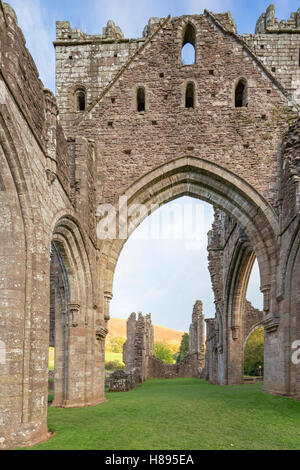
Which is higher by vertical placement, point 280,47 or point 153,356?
point 280,47

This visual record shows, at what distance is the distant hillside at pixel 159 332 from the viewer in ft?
250

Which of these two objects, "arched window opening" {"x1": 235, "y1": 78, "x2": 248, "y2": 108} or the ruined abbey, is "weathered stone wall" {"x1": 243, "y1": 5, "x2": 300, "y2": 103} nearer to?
the ruined abbey

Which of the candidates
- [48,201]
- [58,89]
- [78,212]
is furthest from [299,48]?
[48,201]

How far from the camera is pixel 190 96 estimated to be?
11.5m

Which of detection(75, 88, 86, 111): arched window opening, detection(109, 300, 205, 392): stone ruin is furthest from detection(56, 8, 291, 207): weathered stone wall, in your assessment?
detection(109, 300, 205, 392): stone ruin

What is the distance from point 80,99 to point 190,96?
3201 millimetres

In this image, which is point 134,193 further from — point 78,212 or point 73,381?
point 73,381

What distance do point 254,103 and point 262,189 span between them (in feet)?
8.04

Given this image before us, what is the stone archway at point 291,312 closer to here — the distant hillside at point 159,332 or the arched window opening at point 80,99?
the arched window opening at point 80,99

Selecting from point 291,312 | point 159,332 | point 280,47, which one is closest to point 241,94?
point 280,47

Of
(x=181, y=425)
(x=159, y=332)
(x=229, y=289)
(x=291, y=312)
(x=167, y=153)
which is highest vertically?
(x=167, y=153)

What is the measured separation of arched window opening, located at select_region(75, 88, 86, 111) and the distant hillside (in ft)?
219

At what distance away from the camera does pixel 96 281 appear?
9570mm
